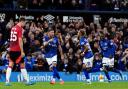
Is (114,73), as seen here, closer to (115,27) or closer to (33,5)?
(115,27)

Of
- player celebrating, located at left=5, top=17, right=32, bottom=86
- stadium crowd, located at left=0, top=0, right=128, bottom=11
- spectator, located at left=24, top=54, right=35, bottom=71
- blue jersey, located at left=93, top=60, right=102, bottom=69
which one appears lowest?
blue jersey, located at left=93, top=60, right=102, bottom=69

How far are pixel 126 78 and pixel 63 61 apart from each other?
3.42 m

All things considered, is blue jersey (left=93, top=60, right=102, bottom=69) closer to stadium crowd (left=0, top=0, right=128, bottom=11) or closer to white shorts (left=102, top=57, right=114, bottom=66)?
white shorts (left=102, top=57, right=114, bottom=66)

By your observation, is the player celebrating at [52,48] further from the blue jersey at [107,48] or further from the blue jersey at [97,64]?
the blue jersey at [97,64]

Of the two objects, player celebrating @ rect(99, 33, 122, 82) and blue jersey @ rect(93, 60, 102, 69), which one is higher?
player celebrating @ rect(99, 33, 122, 82)

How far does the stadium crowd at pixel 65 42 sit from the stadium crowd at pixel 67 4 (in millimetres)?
803

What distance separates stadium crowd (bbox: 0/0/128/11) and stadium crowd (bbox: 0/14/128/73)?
2.63 feet

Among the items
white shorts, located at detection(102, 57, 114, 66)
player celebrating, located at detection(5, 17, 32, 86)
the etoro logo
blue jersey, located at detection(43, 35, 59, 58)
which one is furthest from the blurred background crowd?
player celebrating, located at detection(5, 17, 32, 86)

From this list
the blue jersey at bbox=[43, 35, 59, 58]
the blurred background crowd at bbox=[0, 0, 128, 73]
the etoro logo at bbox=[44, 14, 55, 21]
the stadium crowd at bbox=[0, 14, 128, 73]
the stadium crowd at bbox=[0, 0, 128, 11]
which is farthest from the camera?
the etoro logo at bbox=[44, 14, 55, 21]

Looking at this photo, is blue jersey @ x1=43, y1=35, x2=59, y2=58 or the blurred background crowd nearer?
blue jersey @ x1=43, y1=35, x2=59, y2=58

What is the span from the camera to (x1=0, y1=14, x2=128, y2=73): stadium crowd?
91.0ft

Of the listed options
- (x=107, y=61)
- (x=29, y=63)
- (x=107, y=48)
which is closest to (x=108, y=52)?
(x=107, y=48)

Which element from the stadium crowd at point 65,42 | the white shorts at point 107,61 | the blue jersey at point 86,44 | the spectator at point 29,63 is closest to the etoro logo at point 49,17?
the stadium crowd at point 65,42

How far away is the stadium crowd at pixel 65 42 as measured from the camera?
27.8 meters
